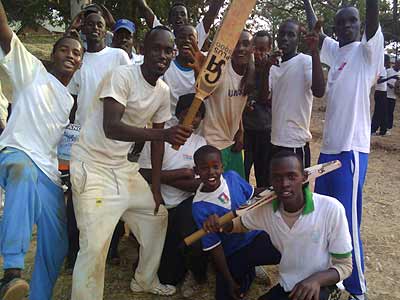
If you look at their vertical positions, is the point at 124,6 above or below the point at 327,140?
above

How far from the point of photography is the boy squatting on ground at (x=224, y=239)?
10.2 ft

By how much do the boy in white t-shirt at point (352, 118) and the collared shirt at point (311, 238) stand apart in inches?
26.6

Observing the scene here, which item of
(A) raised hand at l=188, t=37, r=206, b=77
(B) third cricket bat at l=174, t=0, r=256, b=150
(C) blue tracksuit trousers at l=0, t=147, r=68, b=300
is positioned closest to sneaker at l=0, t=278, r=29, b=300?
(C) blue tracksuit trousers at l=0, t=147, r=68, b=300

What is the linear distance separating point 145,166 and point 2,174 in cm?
112

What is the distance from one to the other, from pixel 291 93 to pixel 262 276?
1546 millimetres

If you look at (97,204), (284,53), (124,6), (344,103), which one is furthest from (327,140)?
(124,6)

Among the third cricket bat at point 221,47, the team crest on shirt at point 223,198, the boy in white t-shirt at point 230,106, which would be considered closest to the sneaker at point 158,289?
the team crest on shirt at point 223,198

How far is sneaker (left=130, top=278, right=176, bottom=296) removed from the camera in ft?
11.4

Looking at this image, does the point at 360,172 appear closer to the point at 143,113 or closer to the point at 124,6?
the point at 143,113

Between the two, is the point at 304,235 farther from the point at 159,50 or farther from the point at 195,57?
the point at 195,57

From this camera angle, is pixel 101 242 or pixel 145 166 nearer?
pixel 101 242

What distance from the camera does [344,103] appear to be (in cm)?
327

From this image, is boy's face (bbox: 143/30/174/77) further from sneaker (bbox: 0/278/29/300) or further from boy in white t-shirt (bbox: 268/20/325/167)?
sneaker (bbox: 0/278/29/300)

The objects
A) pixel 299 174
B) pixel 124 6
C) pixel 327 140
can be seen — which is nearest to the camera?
pixel 299 174
